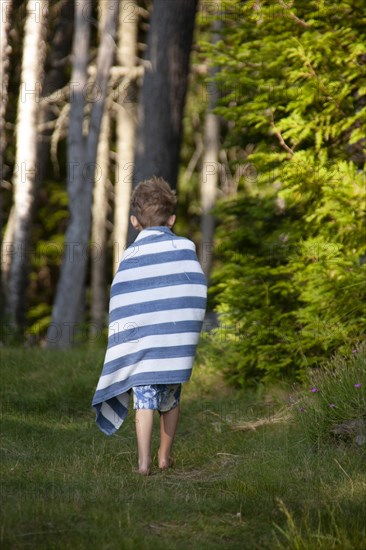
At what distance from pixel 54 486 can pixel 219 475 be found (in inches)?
47.4

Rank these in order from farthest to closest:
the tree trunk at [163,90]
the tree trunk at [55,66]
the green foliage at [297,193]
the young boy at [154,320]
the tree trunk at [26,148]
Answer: the tree trunk at [55,66] < the tree trunk at [26,148] < the tree trunk at [163,90] < the green foliage at [297,193] < the young boy at [154,320]

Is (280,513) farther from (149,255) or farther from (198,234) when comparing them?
(198,234)

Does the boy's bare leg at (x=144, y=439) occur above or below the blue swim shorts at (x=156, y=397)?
below

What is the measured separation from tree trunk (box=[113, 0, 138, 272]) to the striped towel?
38.6 feet

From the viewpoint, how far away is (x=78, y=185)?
45.4 ft

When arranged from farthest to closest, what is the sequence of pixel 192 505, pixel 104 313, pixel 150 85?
pixel 104 313
pixel 150 85
pixel 192 505

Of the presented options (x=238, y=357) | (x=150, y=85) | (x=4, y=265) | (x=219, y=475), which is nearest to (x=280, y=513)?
(x=219, y=475)

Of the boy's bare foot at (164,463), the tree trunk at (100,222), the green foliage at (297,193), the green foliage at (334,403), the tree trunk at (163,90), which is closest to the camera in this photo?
the boy's bare foot at (164,463)

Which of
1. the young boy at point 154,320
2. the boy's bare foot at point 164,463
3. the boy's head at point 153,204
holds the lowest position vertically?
the boy's bare foot at point 164,463

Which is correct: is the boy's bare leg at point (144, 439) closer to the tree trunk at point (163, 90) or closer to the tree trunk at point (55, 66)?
the tree trunk at point (163, 90)

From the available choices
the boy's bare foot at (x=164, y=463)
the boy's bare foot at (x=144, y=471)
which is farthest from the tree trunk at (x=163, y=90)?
the boy's bare foot at (x=144, y=471)

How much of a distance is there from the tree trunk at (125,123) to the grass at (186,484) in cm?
1034

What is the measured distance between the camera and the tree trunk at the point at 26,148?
13641 mm

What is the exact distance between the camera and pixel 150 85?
1198cm
